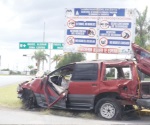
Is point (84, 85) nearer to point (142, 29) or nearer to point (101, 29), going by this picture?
point (101, 29)

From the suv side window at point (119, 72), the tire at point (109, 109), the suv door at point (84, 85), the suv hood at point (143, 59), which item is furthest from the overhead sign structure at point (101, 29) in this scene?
the tire at point (109, 109)

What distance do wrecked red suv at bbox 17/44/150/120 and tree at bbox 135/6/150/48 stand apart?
30.3m

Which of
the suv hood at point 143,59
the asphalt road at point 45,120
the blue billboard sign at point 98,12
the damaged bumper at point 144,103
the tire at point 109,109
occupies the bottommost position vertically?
the asphalt road at point 45,120

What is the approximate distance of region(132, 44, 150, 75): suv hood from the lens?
1136cm

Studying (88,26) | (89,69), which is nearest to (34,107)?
(89,69)

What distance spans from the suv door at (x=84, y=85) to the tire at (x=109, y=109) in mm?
336

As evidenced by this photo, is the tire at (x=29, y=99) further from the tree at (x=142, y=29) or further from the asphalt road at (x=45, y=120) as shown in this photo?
the tree at (x=142, y=29)

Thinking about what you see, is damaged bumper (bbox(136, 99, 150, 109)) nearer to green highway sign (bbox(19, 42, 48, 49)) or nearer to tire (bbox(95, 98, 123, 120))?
tire (bbox(95, 98, 123, 120))

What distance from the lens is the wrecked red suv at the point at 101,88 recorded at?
1110cm

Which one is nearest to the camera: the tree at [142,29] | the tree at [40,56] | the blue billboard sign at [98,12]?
the blue billboard sign at [98,12]

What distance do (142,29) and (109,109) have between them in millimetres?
32703

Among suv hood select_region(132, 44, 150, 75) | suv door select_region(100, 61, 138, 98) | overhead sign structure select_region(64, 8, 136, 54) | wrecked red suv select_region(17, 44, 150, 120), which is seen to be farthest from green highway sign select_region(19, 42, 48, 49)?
suv hood select_region(132, 44, 150, 75)

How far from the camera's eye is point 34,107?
1301 centimetres

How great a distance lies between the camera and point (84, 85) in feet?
38.2
